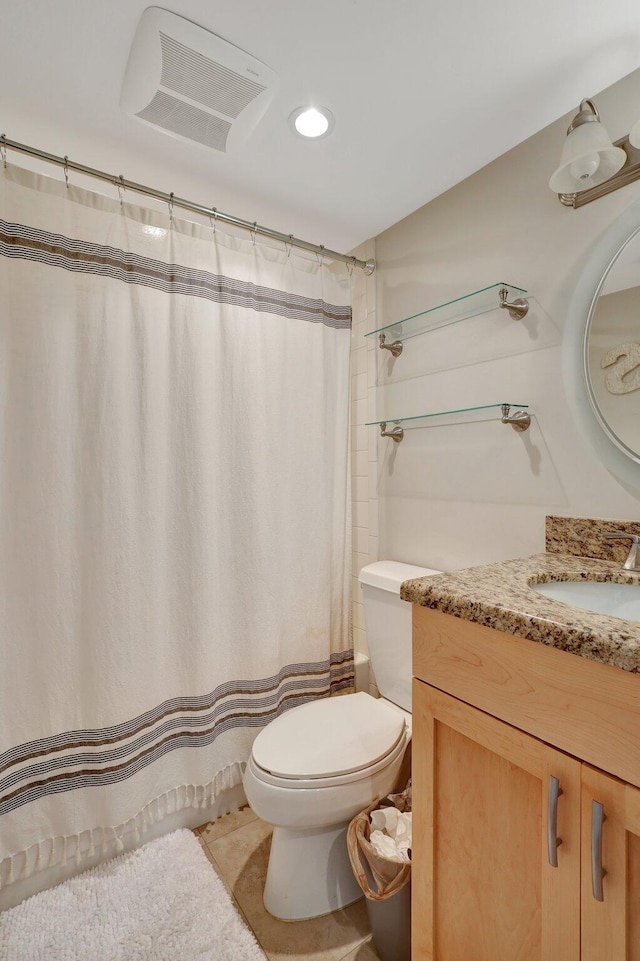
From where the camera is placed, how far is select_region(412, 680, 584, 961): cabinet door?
0.68 meters

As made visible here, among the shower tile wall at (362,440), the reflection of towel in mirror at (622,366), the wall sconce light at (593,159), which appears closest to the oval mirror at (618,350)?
the reflection of towel in mirror at (622,366)

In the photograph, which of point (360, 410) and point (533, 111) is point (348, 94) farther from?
point (360, 410)

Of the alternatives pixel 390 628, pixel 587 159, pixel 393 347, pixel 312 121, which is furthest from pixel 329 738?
pixel 312 121

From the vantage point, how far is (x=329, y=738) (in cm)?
130

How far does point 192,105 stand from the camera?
1.15 meters

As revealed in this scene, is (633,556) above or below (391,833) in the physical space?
above

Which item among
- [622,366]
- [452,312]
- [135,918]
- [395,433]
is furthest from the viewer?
[395,433]

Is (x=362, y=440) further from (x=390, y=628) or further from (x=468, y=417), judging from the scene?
(x=390, y=628)

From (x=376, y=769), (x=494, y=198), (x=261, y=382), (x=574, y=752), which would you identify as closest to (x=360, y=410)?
(x=261, y=382)

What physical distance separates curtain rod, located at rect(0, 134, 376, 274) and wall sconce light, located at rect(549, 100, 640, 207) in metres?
0.90

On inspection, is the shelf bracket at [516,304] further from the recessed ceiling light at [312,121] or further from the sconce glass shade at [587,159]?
the recessed ceiling light at [312,121]

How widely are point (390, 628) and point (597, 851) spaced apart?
892mm

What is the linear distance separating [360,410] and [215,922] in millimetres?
1729

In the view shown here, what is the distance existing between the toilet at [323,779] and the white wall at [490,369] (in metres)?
0.34
